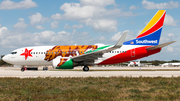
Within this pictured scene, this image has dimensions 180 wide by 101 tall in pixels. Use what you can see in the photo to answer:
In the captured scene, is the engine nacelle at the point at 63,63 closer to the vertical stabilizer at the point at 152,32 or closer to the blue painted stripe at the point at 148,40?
the blue painted stripe at the point at 148,40

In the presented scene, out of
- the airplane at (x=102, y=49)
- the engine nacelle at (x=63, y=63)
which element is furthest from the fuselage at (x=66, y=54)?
the engine nacelle at (x=63, y=63)

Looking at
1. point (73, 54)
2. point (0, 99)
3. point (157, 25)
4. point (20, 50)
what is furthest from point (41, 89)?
point (157, 25)

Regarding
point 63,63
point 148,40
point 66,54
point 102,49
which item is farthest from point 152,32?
point 63,63

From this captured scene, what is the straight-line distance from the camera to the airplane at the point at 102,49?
84.1 feet

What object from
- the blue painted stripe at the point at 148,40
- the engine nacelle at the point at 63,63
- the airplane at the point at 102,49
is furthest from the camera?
the blue painted stripe at the point at 148,40

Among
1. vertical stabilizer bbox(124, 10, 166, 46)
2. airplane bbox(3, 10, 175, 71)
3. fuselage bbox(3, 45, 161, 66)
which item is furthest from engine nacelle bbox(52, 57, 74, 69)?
vertical stabilizer bbox(124, 10, 166, 46)

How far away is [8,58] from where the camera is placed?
87.9ft

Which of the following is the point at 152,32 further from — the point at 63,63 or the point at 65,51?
the point at 63,63

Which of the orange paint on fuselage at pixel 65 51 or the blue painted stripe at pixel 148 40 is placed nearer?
the orange paint on fuselage at pixel 65 51

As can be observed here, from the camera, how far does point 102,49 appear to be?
25438 mm

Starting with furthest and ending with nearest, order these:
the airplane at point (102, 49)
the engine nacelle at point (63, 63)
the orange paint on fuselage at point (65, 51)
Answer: the orange paint on fuselage at point (65, 51)
the airplane at point (102, 49)
the engine nacelle at point (63, 63)

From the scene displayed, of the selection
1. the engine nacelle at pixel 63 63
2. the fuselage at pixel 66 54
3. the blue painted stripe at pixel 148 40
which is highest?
the blue painted stripe at pixel 148 40

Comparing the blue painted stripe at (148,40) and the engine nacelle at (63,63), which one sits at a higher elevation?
the blue painted stripe at (148,40)

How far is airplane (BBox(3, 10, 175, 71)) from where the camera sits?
25.6 meters
